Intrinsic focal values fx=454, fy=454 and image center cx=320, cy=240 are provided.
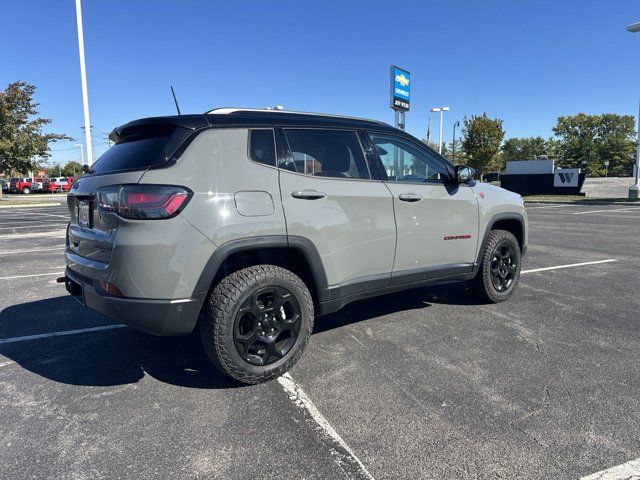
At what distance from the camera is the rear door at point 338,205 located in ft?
10.8

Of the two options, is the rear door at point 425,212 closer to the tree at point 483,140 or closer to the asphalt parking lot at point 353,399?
the asphalt parking lot at point 353,399

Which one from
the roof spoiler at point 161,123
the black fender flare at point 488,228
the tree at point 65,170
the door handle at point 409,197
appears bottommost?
the black fender flare at point 488,228

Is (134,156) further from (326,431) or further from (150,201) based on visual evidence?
(326,431)

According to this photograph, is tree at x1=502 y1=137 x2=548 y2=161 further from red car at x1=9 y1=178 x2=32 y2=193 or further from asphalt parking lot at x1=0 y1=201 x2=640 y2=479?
asphalt parking lot at x1=0 y1=201 x2=640 y2=479

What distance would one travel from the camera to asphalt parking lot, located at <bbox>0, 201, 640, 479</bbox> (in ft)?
7.76

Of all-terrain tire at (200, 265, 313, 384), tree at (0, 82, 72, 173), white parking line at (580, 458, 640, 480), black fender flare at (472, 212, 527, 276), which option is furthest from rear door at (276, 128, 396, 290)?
tree at (0, 82, 72, 173)

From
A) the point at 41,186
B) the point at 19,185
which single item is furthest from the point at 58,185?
the point at 19,185

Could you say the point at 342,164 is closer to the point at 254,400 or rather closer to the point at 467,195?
the point at 467,195

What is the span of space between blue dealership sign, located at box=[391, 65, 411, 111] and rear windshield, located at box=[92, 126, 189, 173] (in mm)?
20252

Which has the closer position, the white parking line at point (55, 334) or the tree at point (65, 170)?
the white parking line at point (55, 334)

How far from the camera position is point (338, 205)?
3.47 m

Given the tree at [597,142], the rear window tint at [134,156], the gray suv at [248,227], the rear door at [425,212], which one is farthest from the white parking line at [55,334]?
the tree at [597,142]

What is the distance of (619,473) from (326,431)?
4.89 ft

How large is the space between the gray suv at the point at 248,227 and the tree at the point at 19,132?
1269 inches
